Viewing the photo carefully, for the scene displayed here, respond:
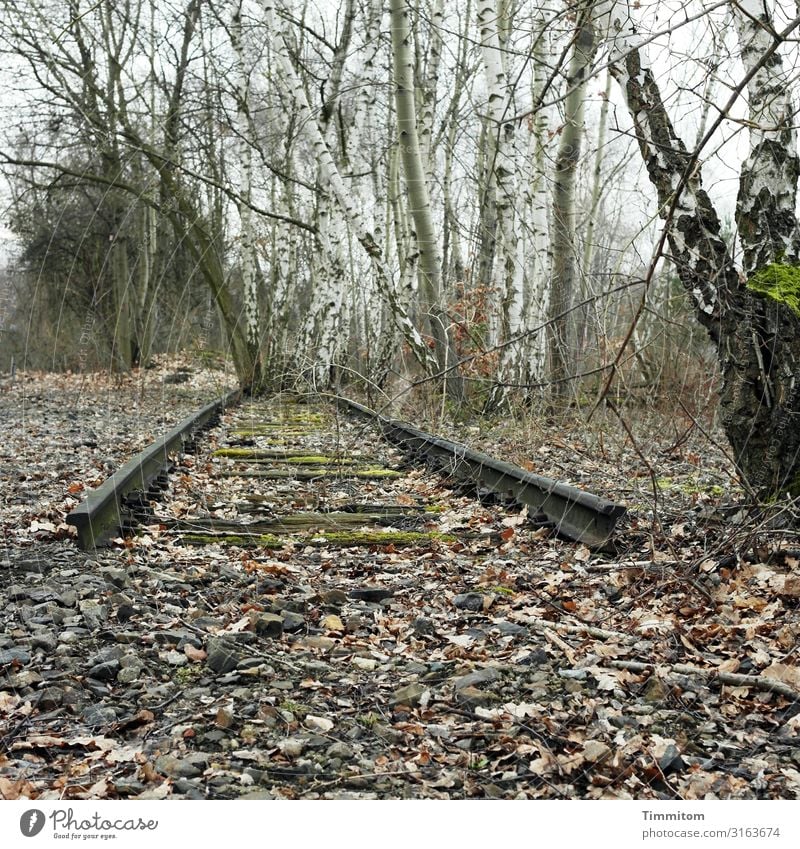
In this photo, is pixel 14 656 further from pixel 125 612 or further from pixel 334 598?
pixel 334 598

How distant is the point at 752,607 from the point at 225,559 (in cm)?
247

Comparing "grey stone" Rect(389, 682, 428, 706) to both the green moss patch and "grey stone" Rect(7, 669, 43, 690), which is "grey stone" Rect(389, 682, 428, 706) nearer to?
"grey stone" Rect(7, 669, 43, 690)

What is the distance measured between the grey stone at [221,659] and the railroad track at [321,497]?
5.15 ft

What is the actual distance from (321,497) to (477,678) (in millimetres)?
3028

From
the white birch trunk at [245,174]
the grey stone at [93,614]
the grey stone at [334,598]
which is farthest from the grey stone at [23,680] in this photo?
the white birch trunk at [245,174]

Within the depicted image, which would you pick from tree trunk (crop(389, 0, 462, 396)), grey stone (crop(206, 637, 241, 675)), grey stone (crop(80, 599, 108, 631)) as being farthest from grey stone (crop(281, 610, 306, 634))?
tree trunk (crop(389, 0, 462, 396))

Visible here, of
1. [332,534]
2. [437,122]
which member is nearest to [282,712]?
[332,534]

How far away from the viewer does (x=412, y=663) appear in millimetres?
3225

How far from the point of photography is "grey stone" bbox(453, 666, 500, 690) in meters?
2.96

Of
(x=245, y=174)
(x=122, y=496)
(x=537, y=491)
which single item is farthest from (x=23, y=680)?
(x=245, y=174)

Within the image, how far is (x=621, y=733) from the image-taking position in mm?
2633
